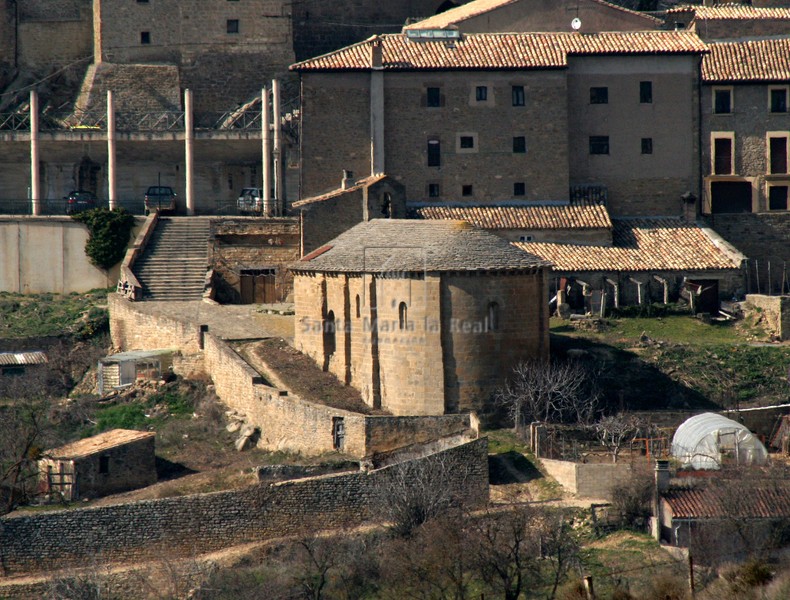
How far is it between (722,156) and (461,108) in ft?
30.4

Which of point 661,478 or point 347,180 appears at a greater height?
point 347,180

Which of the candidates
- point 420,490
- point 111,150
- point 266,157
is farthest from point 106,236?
point 420,490

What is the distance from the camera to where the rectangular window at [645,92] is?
6988 centimetres

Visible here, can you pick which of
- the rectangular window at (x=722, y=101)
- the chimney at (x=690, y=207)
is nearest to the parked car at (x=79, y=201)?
the chimney at (x=690, y=207)

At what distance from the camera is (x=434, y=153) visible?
226 ft

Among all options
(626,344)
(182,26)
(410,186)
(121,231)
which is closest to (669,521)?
(626,344)

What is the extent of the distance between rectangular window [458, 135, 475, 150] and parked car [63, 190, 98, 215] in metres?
13.3

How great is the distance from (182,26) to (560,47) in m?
15.4

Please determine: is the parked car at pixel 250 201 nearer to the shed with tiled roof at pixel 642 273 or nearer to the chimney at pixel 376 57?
the chimney at pixel 376 57

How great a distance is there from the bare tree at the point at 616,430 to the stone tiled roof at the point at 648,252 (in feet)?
33.8

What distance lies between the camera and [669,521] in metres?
51.1

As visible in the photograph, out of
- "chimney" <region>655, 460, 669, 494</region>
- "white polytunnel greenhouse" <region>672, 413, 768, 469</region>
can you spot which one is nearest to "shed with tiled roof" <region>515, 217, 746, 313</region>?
"white polytunnel greenhouse" <region>672, 413, 768, 469</region>

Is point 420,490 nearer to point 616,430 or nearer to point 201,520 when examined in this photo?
A: point 201,520

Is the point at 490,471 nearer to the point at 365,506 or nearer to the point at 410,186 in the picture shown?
the point at 365,506
